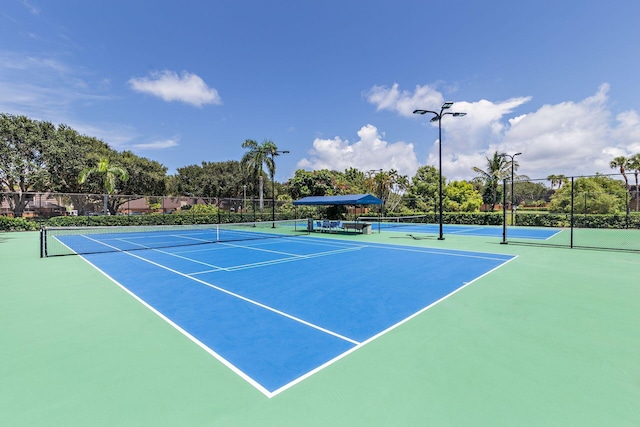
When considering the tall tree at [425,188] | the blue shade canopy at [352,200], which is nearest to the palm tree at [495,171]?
the tall tree at [425,188]

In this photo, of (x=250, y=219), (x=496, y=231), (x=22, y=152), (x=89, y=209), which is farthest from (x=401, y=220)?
(x=22, y=152)

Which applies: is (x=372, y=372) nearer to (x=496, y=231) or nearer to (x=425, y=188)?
(x=496, y=231)

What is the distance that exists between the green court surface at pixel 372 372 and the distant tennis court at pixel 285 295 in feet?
0.93

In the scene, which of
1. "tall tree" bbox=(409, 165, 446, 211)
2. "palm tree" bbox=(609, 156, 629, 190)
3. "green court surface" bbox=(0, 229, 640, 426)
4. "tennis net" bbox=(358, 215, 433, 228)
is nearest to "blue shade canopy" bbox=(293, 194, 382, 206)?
"tennis net" bbox=(358, 215, 433, 228)

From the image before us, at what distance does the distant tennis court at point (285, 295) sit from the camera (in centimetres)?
415

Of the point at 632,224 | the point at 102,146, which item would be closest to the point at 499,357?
the point at 632,224

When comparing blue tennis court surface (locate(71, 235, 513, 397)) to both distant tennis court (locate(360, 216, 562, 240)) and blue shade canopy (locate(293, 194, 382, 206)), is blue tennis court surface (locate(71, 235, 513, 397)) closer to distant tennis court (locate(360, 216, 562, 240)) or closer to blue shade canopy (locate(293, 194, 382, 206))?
blue shade canopy (locate(293, 194, 382, 206))

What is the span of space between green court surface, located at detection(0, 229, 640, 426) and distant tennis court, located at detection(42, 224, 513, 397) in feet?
0.93

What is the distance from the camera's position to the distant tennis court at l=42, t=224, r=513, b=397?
163 inches

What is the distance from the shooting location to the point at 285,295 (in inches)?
268

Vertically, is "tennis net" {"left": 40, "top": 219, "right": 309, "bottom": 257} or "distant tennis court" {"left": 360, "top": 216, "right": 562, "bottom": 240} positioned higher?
"distant tennis court" {"left": 360, "top": 216, "right": 562, "bottom": 240}

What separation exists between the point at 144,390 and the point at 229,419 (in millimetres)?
1139

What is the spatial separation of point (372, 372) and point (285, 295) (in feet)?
11.5

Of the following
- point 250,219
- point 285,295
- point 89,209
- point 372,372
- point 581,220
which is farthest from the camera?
point 250,219
